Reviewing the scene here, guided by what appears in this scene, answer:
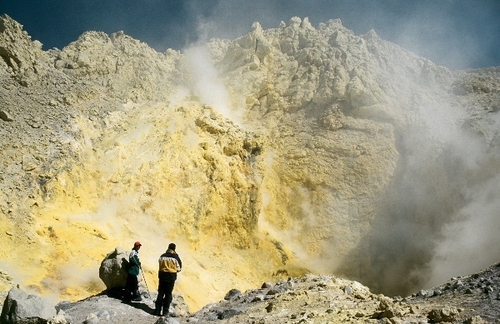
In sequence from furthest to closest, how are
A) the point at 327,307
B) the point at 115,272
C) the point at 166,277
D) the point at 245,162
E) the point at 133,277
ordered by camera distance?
the point at 245,162, the point at 115,272, the point at 133,277, the point at 166,277, the point at 327,307

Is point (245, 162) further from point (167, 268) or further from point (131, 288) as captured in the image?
point (167, 268)

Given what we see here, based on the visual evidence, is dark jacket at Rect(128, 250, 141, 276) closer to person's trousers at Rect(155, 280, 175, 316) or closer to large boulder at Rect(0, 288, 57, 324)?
person's trousers at Rect(155, 280, 175, 316)

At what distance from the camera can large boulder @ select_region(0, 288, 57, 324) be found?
7082 mm

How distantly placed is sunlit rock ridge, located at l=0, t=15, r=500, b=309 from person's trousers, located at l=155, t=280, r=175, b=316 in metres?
4.93

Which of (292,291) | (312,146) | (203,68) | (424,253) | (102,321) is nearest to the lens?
(102,321)

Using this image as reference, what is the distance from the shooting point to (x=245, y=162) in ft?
77.0

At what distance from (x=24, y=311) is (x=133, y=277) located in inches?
107

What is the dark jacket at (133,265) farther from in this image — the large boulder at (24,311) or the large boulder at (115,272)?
the large boulder at (24,311)

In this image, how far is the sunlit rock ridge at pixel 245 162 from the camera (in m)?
16.0

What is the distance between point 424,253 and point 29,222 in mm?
20606

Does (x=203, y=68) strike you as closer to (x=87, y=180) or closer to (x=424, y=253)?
(x=87, y=180)

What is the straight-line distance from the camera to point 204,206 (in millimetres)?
20484

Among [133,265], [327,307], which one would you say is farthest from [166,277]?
[327,307]

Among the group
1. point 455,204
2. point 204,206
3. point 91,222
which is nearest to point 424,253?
point 455,204
